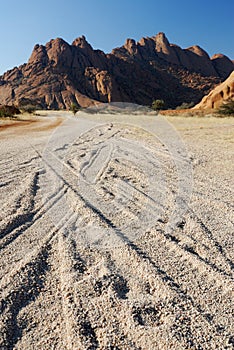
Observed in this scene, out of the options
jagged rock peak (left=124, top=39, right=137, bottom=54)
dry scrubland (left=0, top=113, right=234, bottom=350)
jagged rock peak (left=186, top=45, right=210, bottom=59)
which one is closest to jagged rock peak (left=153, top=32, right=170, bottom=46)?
jagged rock peak (left=124, top=39, right=137, bottom=54)

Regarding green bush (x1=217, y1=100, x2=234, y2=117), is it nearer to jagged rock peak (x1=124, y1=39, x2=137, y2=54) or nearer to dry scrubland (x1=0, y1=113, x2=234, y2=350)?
dry scrubland (x1=0, y1=113, x2=234, y2=350)

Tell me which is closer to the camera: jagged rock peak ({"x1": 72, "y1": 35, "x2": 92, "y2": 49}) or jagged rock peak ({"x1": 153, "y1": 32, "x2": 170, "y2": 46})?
jagged rock peak ({"x1": 72, "y1": 35, "x2": 92, "y2": 49})

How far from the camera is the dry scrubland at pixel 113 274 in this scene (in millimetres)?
1688

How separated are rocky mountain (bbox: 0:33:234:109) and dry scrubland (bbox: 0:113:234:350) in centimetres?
6501

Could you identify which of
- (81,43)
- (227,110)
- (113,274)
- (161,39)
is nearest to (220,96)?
(227,110)

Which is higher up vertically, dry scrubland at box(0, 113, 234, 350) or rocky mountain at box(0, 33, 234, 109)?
rocky mountain at box(0, 33, 234, 109)

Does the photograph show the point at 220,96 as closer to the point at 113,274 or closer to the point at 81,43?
the point at 113,274

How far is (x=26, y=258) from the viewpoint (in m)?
2.46

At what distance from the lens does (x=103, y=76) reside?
254 ft

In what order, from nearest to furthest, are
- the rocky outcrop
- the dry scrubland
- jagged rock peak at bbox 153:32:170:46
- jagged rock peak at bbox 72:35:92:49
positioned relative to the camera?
1. the dry scrubland
2. the rocky outcrop
3. jagged rock peak at bbox 72:35:92:49
4. jagged rock peak at bbox 153:32:170:46

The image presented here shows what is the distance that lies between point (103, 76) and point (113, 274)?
81391 millimetres

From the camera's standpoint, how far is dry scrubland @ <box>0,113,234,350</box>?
1.69 metres

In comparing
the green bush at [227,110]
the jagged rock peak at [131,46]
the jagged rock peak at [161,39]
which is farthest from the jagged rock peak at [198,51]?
the green bush at [227,110]

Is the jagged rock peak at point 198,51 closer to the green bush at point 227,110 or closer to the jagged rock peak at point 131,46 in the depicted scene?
the jagged rock peak at point 131,46
